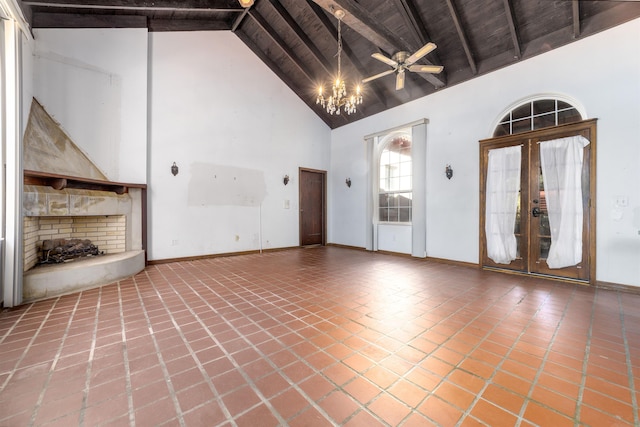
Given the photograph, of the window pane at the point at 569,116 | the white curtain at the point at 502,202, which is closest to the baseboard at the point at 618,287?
the white curtain at the point at 502,202

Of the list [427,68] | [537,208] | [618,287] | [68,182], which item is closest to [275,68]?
[427,68]

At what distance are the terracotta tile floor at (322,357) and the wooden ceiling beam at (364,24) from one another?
3714 mm

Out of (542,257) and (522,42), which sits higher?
(522,42)

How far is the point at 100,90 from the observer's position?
4.42 metres

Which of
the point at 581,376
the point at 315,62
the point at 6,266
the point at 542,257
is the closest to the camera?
the point at 581,376

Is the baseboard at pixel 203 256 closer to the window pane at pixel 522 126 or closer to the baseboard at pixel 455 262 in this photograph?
the baseboard at pixel 455 262

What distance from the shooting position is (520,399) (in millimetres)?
1459

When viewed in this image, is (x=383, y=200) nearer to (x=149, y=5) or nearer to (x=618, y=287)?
(x=618, y=287)

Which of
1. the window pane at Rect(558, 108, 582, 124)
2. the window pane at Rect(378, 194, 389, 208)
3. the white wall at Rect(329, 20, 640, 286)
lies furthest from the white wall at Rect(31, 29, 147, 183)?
the window pane at Rect(558, 108, 582, 124)

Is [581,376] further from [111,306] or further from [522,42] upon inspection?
[522,42]

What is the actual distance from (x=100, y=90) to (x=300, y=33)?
3.96 meters

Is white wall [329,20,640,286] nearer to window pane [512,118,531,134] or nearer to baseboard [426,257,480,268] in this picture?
baseboard [426,257,480,268]

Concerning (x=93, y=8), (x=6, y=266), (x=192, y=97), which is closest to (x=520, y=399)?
(x=6, y=266)

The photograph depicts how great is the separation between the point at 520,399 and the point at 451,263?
3.92 metres
